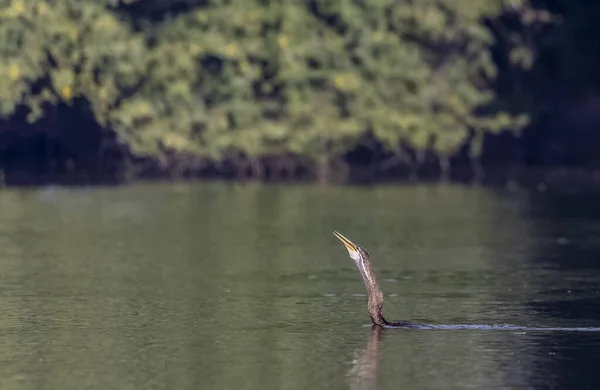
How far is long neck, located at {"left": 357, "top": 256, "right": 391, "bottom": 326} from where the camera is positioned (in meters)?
21.6

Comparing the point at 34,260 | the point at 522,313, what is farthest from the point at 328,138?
the point at 522,313

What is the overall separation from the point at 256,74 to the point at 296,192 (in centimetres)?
994

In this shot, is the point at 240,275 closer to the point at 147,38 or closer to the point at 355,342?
the point at 355,342

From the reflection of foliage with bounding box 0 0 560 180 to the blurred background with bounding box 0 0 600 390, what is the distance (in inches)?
4.1

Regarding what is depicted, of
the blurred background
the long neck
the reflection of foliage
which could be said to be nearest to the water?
the blurred background

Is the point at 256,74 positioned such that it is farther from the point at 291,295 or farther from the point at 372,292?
the point at 372,292

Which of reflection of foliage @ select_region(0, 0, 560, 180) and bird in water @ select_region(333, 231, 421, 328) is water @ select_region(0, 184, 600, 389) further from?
reflection of foliage @ select_region(0, 0, 560, 180)

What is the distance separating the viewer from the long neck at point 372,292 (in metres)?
21.6

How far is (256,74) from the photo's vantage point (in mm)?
62812

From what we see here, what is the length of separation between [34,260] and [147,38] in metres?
32.4

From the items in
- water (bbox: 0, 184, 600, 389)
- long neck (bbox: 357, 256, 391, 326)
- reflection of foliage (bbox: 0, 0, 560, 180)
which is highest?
reflection of foliage (bbox: 0, 0, 560, 180)

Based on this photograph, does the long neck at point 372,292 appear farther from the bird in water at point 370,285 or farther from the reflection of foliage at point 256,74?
the reflection of foliage at point 256,74

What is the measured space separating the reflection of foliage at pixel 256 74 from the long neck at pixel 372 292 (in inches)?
1534

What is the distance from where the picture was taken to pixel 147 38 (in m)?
63.6
